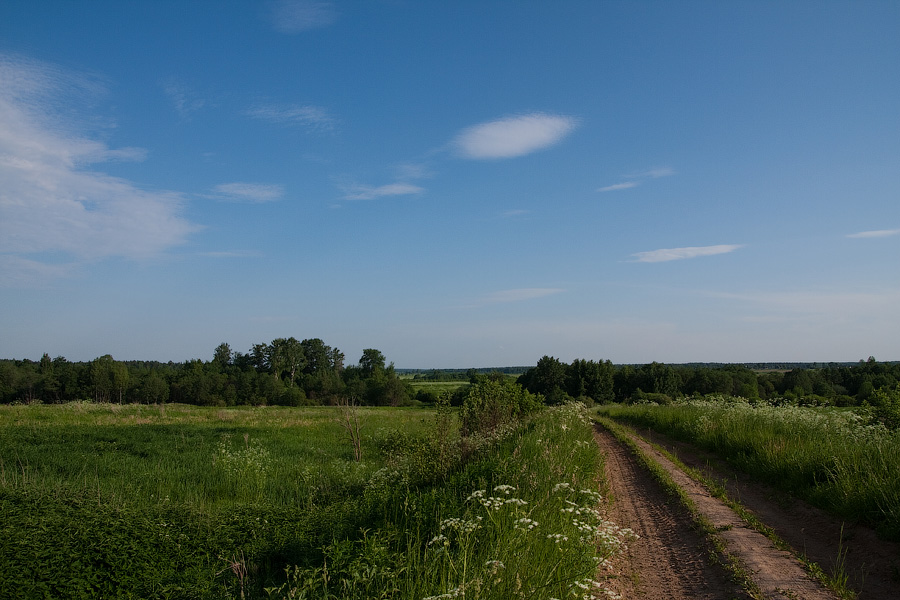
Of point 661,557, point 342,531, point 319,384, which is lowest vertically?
point 319,384

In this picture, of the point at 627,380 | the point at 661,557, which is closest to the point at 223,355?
the point at 627,380

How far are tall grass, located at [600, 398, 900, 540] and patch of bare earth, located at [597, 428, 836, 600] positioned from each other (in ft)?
5.04

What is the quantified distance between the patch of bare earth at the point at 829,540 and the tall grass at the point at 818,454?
22 cm

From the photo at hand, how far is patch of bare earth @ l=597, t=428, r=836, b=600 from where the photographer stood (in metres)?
5.07

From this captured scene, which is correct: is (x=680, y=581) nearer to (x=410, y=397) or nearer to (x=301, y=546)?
(x=301, y=546)

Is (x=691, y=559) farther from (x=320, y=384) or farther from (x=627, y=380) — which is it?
(x=320, y=384)

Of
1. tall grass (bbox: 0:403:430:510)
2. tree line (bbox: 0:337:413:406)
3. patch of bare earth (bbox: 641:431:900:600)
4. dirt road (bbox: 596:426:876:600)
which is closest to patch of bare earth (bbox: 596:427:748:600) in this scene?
dirt road (bbox: 596:426:876:600)

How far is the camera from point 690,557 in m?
6.04

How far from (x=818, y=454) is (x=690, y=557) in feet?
16.8

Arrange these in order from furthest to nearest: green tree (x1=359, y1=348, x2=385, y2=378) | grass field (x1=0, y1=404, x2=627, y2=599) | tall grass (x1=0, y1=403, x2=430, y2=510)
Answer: green tree (x1=359, y1=348, x2=385, y2=378), tall grass (x1=0, y1=403, x2=430, y2=510), grass field (x1=0, y1=404, x2=627, y2=599)

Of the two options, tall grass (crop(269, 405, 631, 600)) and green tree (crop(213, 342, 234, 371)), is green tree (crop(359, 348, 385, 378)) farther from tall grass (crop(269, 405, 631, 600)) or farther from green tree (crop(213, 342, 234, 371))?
tall grass (crop(269, 405, 631, 600))

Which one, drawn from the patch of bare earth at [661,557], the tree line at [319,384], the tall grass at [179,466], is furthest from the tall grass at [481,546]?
the tree line at [319,384]

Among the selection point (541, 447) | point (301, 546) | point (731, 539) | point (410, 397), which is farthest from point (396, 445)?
point (410, 397)

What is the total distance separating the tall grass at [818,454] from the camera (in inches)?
273
